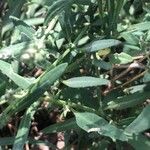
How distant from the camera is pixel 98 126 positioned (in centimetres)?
121

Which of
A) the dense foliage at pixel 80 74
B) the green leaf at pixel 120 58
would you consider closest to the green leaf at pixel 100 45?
the dense foliage at pixel 80 74

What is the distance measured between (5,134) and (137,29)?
2.42ft

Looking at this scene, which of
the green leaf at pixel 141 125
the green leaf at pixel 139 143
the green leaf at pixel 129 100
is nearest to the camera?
the green leaf at pixel 141 125

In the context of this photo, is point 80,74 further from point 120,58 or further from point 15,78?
point 15,78

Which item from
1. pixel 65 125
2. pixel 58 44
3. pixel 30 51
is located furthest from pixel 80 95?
pixel 30 51

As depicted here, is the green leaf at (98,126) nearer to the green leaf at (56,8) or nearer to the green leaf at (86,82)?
the green leaf at (86,82)

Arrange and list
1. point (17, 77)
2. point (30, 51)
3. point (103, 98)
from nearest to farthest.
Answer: point (30, 51) < point (17, 77) < point (103, 98)

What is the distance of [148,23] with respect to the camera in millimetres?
1444

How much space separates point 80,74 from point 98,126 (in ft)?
1.11

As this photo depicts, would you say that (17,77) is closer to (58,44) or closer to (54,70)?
(54,70)

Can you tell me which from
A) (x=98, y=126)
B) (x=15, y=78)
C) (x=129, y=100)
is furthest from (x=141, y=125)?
(x=15, y=78)

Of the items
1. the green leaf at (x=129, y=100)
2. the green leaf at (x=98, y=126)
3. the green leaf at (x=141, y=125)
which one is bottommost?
the green leaf at (x=129, y=100)

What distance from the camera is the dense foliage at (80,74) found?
1.20m

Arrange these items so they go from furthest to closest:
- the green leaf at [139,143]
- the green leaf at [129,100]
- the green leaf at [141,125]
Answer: the green leaf at [129,100] → the green leaf at [139,143] → the green leaf at [141,125]
